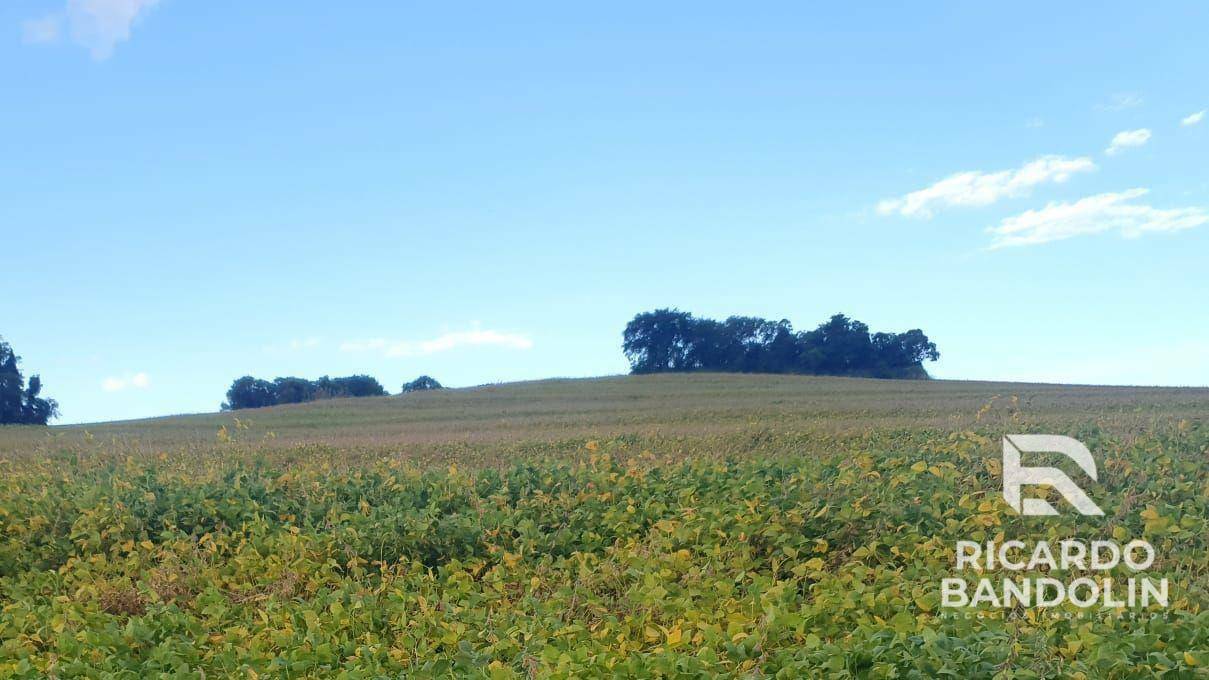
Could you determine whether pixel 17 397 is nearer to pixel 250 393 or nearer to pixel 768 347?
pixel 250 393

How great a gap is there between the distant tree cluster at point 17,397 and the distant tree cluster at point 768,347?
110 ft

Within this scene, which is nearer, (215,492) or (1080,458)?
(1080,458)

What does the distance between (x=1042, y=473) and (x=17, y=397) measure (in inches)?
1969

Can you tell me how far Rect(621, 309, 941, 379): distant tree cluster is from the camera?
55.1 meters

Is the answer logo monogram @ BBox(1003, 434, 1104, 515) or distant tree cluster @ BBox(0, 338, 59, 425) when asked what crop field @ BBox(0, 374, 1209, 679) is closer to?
logo monogram @ BBox(1003, 434, 1104, 515)

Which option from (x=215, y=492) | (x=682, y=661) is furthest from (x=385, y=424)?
(x=682, y=661)

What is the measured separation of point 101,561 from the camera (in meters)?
8.82

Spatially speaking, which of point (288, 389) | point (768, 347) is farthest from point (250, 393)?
point (768, 347)

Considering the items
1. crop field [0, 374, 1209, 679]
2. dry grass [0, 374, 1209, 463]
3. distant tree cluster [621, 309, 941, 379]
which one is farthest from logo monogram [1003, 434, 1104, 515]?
distant tree cluster [621, 309, 941, 379]

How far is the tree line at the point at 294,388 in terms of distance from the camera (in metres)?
56.8

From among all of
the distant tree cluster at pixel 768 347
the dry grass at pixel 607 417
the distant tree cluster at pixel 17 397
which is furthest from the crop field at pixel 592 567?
the distant tree cluster at pixel 768 347

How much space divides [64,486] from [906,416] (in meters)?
15.6

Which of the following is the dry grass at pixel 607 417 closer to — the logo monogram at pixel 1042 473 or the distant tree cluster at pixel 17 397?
the logo monogram at pixel 1042 473

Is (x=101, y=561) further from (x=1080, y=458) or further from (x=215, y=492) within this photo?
(x=1080, y=458)
